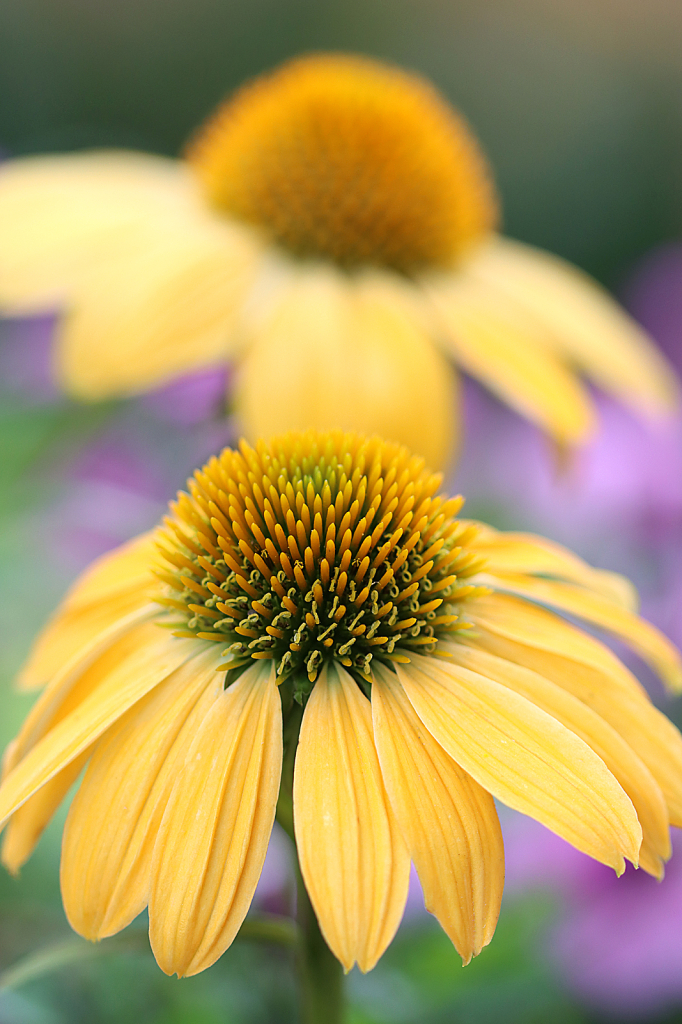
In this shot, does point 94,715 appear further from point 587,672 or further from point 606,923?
point 606,923

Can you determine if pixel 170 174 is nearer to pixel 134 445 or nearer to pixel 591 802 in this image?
pixel 134 445

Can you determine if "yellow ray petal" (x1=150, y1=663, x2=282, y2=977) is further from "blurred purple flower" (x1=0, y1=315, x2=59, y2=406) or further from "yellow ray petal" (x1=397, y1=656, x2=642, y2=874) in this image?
"blurred purple flower" (x1=0, y1=315, x2=59, y2=406)

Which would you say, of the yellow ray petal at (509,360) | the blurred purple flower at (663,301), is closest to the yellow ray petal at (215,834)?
the yellow ray petal at (509,360)

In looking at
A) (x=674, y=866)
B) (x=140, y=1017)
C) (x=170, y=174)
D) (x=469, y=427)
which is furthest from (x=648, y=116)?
(x=140, y=1017)

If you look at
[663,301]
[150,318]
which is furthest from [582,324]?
[663,301]

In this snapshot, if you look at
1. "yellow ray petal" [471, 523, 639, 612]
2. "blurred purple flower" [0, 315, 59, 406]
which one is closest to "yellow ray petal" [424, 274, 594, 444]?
"yellow ray petal" [471, 523, 639, 612]

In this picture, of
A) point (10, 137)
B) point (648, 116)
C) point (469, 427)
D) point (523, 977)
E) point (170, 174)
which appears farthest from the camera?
point (648, 116)

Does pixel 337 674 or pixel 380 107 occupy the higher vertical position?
pixel 380 107
